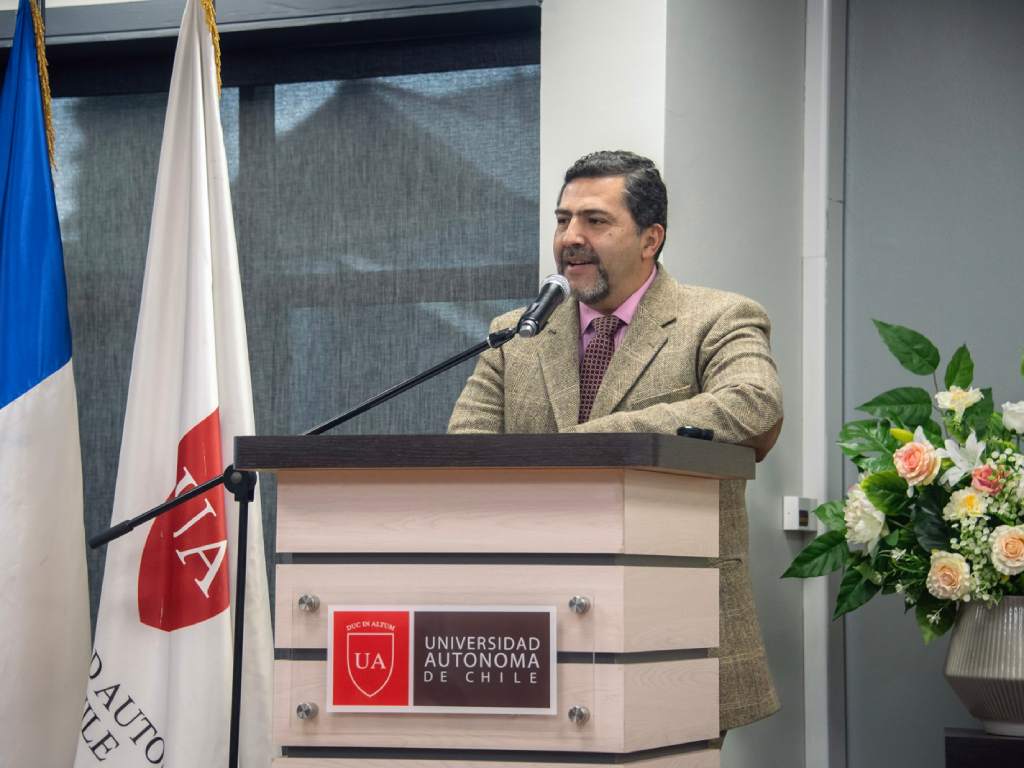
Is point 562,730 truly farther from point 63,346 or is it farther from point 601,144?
point 63,346

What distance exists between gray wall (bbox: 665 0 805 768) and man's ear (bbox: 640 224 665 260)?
0.73ft

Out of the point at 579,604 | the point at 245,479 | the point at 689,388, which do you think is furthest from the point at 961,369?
the point at 245,479

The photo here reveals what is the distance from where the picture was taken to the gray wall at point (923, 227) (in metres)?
3.61

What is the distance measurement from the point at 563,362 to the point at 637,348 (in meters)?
0.18

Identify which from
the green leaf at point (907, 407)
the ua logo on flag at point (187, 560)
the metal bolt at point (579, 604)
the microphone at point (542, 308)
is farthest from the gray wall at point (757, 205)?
the metal bolt at point (579, 604)

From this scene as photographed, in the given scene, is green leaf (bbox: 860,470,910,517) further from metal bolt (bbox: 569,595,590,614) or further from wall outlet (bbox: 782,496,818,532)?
metal bolt (bbox: 569,595,590,614)

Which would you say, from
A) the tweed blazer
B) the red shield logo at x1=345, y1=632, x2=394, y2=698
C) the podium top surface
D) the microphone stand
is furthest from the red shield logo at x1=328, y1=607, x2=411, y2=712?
the tweed blazer

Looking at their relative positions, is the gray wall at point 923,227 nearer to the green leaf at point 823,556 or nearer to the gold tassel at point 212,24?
the green leaf at point 823,556

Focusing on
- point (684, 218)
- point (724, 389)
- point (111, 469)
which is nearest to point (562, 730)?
point (724, 389)

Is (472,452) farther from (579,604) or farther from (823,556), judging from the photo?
(823,556)

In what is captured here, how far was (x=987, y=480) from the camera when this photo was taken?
274cm

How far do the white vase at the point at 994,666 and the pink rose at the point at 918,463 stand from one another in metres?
0.30

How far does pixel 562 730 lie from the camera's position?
80.9 inches

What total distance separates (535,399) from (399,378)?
105 centimetres
